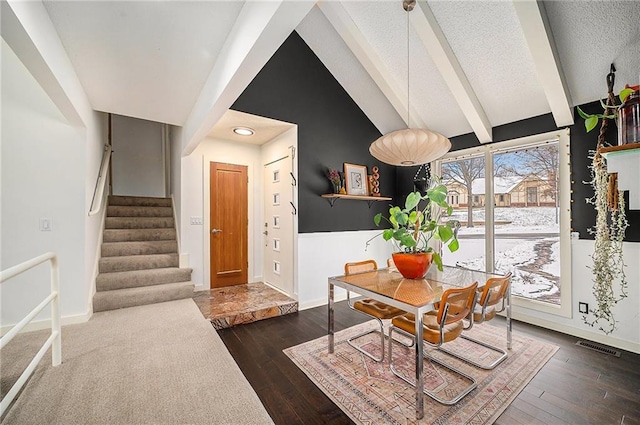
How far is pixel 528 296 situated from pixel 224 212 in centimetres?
442

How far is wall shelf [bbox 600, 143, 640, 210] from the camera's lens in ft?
3.58

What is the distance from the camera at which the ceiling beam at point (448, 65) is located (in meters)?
2.77

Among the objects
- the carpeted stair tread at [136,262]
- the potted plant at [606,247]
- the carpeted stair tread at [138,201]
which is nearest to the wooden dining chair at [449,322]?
the potted plant at [606,247]

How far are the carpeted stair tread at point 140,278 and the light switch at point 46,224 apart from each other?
94 cm

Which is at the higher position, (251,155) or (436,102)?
(436,102)

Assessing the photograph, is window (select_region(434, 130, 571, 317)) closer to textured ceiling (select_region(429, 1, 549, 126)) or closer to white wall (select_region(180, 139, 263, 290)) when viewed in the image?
textured ceiling (select_region(429, 1, 549, 126))

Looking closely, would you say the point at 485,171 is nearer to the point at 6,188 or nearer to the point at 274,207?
the point at 274,207

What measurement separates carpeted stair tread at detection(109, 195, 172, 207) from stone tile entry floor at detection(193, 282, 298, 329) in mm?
2188

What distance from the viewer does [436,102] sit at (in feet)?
12.5

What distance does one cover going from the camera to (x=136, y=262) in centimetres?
399

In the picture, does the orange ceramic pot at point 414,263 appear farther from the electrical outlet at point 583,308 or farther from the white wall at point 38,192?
the white wall at point 38,192

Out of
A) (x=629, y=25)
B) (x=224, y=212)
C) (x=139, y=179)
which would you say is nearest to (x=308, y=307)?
(x=224, y=212)

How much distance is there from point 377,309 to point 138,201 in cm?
493

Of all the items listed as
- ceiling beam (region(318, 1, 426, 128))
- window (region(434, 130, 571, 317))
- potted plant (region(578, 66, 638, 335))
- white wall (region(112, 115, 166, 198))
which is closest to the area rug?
potted plant (region(578, 66, 638, 335))
